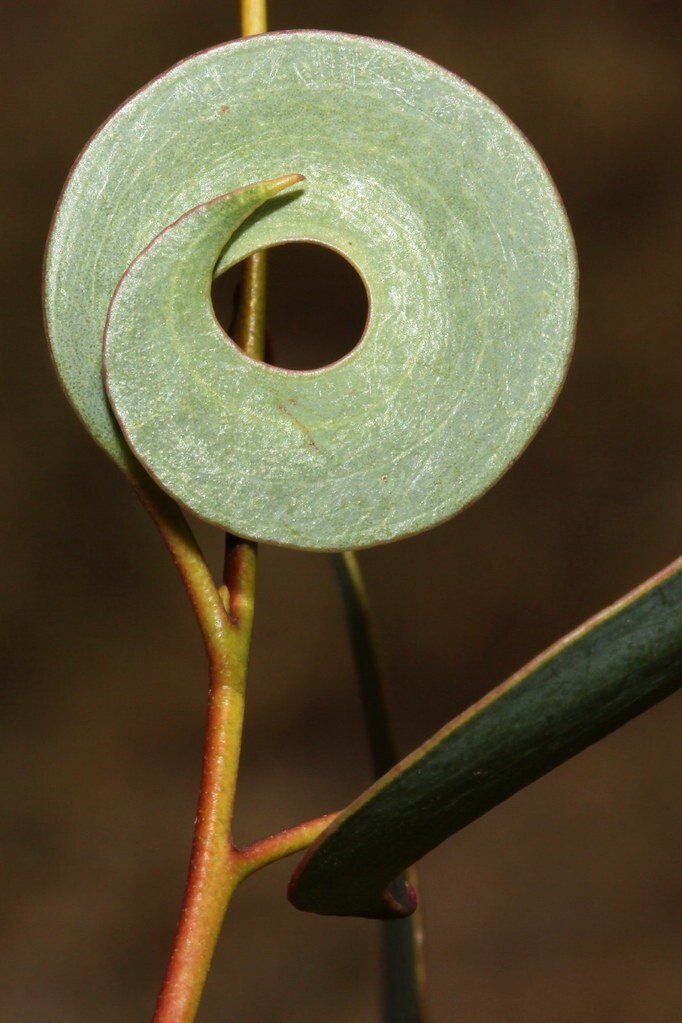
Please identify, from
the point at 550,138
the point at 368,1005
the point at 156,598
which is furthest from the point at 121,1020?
the point at 550,138

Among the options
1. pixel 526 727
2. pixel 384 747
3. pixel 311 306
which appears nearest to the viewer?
pixel 526 727

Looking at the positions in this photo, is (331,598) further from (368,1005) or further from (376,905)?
(376,905)

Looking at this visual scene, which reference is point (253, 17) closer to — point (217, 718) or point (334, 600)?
point (217, 718)

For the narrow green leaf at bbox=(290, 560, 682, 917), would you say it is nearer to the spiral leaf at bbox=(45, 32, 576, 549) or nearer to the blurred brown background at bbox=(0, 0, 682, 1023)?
the spiral leaf at bbox=(45, 32, 576, 549)

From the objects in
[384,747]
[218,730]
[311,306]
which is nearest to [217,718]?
[218,730]

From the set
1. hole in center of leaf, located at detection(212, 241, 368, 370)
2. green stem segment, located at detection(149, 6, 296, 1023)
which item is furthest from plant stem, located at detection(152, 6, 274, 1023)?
hole in center of leaf, located at detection(212, 241, 368, 370)

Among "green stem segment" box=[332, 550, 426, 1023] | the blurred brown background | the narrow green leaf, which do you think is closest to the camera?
the narrow green leaf
